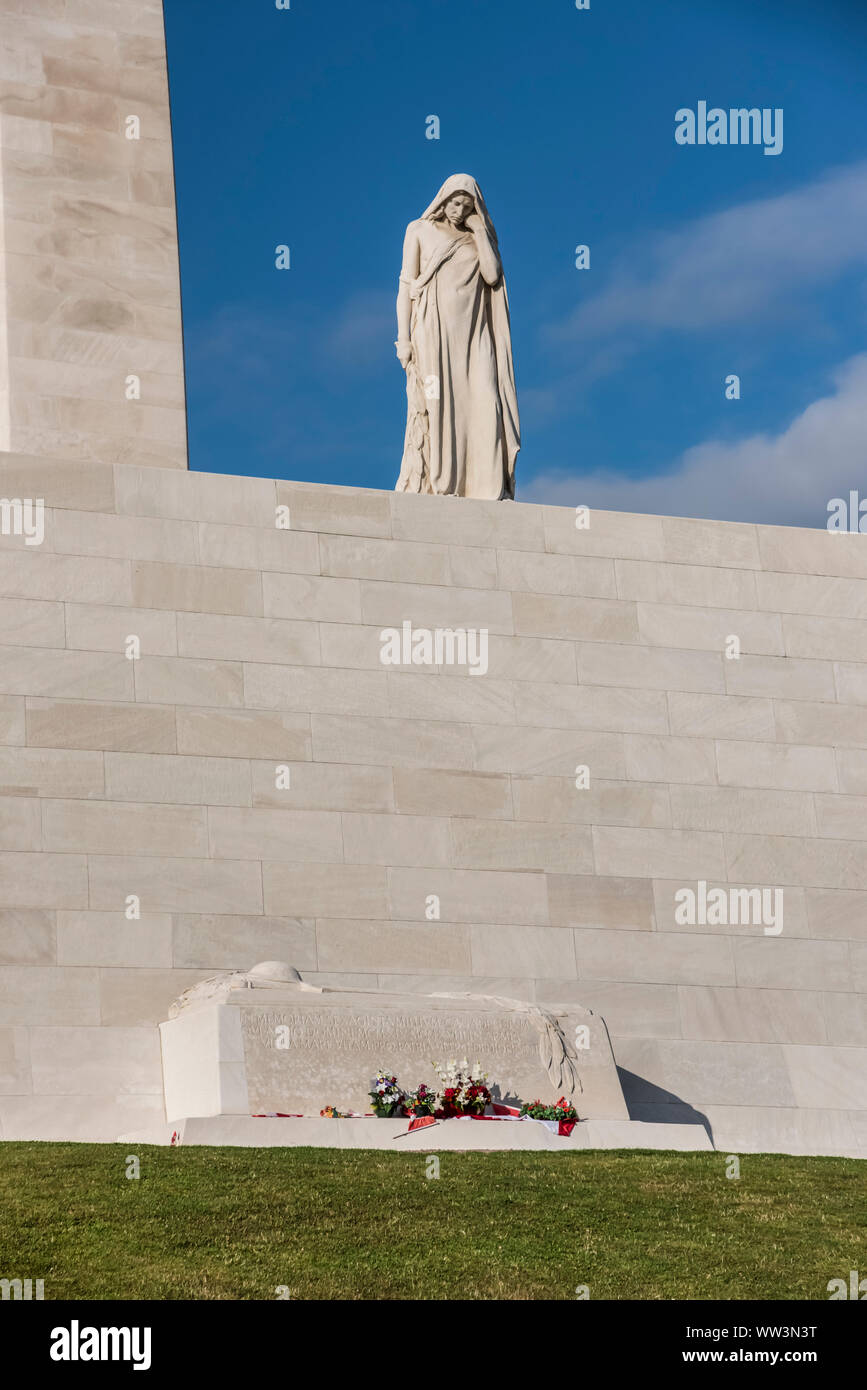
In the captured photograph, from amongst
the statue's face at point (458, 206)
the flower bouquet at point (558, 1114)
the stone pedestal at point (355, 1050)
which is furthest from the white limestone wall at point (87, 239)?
the flower bouquet at point (558, 1114)

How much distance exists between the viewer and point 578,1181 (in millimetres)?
12523

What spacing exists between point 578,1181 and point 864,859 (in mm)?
7816

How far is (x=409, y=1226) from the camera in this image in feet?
36.0

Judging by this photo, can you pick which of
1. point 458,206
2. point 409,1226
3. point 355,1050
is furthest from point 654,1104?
point 458,206

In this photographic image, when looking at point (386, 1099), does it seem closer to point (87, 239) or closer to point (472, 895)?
point (472, 895)

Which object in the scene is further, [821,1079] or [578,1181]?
[821,1079]

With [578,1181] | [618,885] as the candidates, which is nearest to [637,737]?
[618,885]

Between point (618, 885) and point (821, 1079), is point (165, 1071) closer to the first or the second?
point (618, 885)

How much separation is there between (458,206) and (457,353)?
1573 mm

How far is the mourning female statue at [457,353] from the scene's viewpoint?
20250 mm

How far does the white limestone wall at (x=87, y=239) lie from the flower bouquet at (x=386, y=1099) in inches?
301

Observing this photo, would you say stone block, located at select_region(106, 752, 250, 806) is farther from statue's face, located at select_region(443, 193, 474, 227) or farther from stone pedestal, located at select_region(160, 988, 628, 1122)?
statue's face, located at select_region(443, 193, 474, 227)
